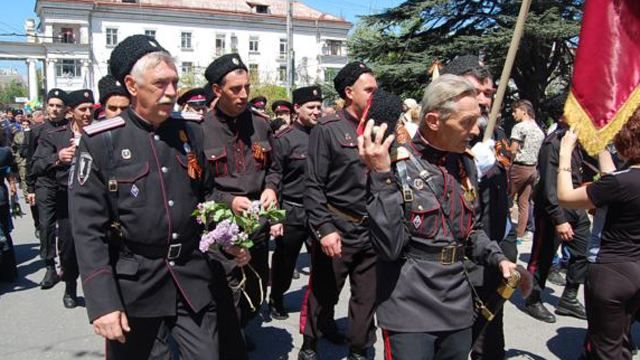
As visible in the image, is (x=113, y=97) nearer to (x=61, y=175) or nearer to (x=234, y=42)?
(x=61, y=175)

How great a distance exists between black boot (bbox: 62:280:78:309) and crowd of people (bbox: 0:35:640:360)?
92.6 inches

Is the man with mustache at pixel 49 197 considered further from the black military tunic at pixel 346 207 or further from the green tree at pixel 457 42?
the green tree at pixel 457 42

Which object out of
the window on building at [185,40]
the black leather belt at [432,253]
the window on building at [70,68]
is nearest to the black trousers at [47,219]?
the black leather belt at [432,253]

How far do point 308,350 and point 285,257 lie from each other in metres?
1.27

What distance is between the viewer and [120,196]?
2.83 meters

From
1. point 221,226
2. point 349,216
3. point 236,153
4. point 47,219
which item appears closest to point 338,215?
point 349,216

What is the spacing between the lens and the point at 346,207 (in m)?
4.33

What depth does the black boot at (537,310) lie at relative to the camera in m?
5.61

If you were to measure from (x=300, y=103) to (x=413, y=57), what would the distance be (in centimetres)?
1434

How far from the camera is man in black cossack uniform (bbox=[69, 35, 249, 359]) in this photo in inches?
109

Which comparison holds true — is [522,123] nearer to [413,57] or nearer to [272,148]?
[272,148]

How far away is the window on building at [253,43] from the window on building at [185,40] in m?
7.00

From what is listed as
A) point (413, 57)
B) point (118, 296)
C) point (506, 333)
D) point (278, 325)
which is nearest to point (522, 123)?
point (506, 333)

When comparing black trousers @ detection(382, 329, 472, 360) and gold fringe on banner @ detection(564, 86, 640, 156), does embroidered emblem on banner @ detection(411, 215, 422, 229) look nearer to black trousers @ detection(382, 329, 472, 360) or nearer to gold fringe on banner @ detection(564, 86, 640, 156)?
black trousers @ detection(382, 329, 472, 360)
